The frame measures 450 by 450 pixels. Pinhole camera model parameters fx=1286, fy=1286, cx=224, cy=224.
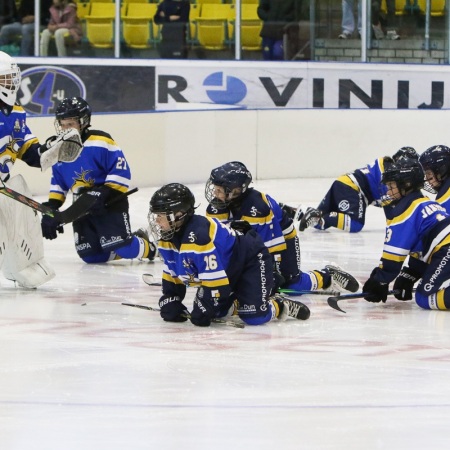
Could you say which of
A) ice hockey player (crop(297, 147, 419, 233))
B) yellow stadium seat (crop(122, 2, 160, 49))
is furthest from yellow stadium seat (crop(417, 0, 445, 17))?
ice hockey player (crop(297, 147, 419, 233))

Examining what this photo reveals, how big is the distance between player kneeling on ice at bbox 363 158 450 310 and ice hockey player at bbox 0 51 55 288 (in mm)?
1767

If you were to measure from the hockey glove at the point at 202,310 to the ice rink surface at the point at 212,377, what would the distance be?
42 mm

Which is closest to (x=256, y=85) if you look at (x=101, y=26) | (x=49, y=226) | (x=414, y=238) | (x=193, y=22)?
(x=193, y=22)

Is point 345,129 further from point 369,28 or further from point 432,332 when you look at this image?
point 432,332

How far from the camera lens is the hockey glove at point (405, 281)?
19.8ft

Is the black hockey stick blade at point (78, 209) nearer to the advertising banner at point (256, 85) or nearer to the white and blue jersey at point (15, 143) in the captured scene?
the white and blue jersey at point (15, 143)

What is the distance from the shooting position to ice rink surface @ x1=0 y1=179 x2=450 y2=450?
12.3 feet

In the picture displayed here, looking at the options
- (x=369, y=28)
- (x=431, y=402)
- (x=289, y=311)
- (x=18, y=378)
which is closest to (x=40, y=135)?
(x=369, y=28)

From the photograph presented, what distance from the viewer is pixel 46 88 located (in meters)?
12.9

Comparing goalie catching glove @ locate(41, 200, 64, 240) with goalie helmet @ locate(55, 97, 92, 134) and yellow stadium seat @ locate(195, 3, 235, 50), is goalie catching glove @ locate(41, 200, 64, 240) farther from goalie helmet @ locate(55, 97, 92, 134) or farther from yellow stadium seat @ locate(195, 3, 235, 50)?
yellow stadium seat @ locate(195, 3, 235, 50)

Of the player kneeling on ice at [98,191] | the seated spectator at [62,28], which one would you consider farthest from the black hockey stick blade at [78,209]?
the seated spectator at [62,28]

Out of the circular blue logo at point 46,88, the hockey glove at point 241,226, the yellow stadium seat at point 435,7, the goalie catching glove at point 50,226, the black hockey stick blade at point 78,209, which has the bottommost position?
the goalie catching glove at point 50,226

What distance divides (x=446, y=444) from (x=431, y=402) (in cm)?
51

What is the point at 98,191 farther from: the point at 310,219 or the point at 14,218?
the point at 310,219
